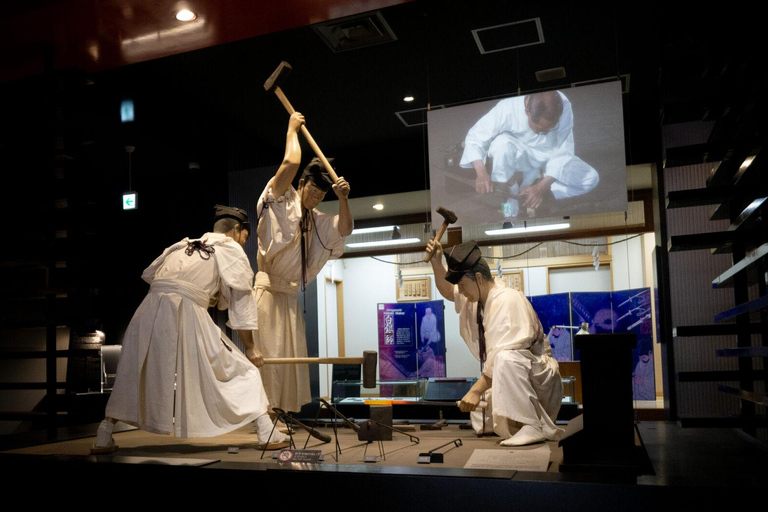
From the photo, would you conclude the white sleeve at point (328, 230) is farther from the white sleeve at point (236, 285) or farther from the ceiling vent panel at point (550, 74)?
the ceiling vent panel at point (550, 74)

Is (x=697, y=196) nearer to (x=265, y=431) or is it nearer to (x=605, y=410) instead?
(x=605, y=410)

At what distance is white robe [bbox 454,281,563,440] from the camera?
12.0 ft

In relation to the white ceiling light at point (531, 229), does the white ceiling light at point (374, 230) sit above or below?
above

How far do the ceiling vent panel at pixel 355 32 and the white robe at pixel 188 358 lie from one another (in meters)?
Answer: 2.01

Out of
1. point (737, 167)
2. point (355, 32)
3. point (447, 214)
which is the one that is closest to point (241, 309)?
point (447, 214)

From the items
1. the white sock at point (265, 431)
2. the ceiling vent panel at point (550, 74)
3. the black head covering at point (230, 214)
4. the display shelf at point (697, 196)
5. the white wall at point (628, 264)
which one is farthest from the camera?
the white wall at point (628, 264)

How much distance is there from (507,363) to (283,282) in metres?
1.64

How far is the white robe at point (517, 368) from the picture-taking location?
12.0 feet

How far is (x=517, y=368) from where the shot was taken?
3.69 m

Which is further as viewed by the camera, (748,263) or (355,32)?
(355,32)

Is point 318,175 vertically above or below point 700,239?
above

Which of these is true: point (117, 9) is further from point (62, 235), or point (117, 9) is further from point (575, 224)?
point (575, 224)

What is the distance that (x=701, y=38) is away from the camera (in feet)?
11.1

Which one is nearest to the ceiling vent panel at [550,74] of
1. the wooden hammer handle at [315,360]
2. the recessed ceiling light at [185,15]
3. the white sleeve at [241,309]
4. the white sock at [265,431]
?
the recessed ceiling light at [185,15]
